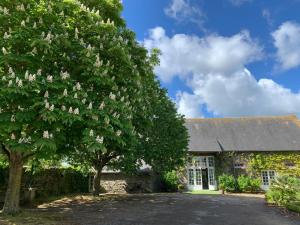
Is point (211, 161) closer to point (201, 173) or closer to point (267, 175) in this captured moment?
point (201, 173)

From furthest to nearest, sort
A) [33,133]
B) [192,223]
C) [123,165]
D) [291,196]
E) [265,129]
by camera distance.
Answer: [265,129] < [123,165] < [291,196] < [192,223] < [33,133]

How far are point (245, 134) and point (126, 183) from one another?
46.7ft

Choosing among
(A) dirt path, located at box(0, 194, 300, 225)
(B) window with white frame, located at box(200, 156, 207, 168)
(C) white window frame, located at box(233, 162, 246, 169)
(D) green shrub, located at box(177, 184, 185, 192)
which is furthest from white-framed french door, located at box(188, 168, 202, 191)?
(A) dirt path, located at box(0, 194, 300, 225)

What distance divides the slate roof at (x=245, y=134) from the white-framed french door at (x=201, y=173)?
4.66 feet

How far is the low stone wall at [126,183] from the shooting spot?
2934cm

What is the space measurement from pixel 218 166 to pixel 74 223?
23.3 m

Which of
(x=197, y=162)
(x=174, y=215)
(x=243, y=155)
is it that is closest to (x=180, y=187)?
(x=197, y=162)

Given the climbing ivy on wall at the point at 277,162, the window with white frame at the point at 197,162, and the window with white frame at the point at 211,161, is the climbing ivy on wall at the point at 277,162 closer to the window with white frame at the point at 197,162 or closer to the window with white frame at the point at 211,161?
the window with white frame at the point at 211,161

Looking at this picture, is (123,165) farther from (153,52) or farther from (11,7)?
(11,7)

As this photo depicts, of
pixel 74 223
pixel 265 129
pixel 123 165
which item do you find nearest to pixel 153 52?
pixel 123 165

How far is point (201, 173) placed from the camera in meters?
33.5

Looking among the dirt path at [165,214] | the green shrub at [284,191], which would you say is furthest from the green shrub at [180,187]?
the dirt path at [165,214]

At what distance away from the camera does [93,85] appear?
1180 centimetres

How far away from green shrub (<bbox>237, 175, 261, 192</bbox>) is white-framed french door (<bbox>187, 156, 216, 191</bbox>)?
3.25m
